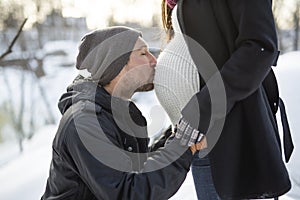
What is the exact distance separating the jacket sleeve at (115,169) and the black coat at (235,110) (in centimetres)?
12

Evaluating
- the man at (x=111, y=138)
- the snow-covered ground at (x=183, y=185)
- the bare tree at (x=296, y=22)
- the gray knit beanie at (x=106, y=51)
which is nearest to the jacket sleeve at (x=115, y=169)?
the man at (x=111, y=138)

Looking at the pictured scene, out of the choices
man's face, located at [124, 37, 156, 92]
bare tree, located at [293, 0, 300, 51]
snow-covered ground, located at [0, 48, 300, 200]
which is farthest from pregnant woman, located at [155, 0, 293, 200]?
bare tree, located at [293, 0, 300, 51]

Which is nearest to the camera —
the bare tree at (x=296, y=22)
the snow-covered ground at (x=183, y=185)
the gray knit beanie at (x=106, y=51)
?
the gray knit beanie at (x=106, y=51)

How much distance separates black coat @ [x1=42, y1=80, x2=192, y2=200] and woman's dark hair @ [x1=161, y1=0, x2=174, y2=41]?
1.14ft

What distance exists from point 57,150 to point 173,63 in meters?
0.48

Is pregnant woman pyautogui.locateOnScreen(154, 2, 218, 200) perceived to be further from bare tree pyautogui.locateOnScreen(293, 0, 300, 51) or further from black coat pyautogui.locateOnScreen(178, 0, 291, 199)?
bare tree pyautogui.locateOnScreen(293, 0, 300, 51)

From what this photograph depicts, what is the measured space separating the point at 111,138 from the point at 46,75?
7.47 meters

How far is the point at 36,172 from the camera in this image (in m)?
2.92

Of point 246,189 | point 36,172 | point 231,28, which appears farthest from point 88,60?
point 36,172

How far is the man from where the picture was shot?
1.11 m

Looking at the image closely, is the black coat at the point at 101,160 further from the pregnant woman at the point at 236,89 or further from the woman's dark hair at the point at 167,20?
the woman's dark hair at the point at 167,20

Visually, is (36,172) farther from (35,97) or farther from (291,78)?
(35,97)

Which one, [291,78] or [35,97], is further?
[35,97]

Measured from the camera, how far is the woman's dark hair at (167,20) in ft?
4.46
